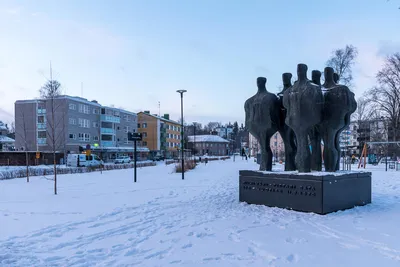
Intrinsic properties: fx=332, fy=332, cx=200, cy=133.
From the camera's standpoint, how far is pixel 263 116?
9539mm

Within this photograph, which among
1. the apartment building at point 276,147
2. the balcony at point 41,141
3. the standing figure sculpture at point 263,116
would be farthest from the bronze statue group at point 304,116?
the balcony at point 41,141

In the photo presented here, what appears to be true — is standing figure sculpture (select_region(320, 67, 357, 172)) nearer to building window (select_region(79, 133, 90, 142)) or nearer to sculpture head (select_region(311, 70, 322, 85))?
sculpture head (select_region(311, 70, 322, 85))

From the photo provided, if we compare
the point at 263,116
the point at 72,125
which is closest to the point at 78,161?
the point at 72,125

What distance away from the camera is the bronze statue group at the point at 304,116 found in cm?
859

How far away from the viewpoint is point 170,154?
88.8 m

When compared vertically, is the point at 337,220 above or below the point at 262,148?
below

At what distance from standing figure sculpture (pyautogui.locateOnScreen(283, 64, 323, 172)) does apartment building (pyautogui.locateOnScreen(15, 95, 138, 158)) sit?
138 ft

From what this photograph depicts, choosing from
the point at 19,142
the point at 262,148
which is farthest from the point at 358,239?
the point at 19,142

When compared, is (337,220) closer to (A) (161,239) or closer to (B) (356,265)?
(B) (356,265)

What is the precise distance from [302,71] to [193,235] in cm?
540

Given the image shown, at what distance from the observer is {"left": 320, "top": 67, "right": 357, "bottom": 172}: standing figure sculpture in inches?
346

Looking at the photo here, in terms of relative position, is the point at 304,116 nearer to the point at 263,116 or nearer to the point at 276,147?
the point at 263,116

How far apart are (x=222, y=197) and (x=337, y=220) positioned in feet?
14.0

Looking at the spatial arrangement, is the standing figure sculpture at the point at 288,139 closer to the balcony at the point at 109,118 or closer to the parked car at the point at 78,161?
the parked car at the point at 78,161
